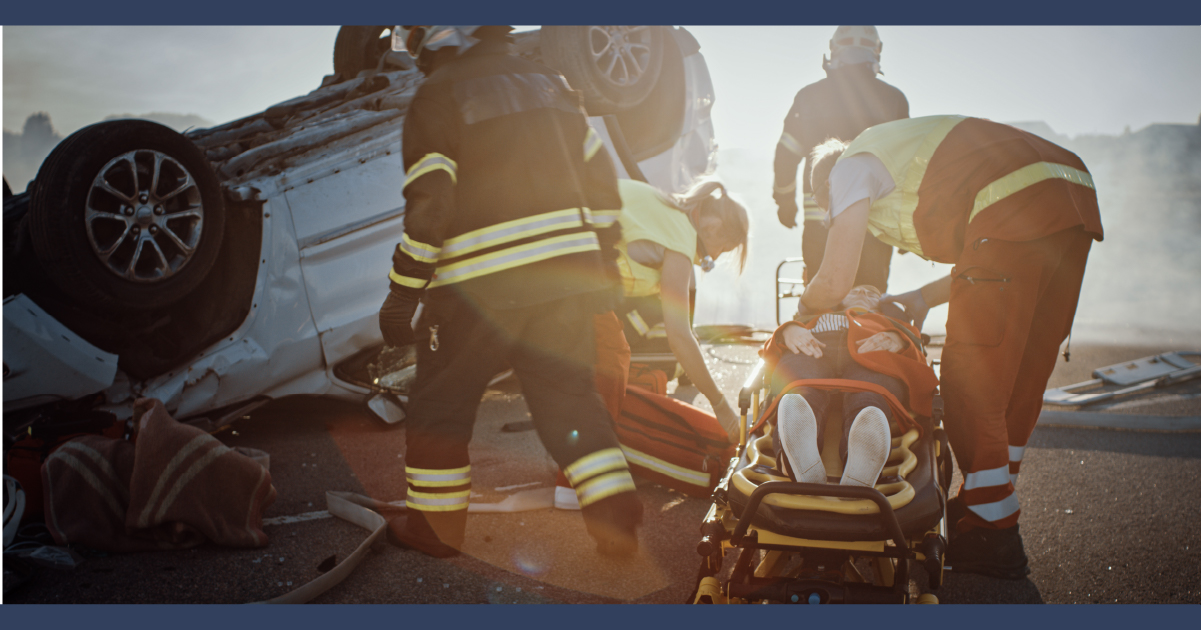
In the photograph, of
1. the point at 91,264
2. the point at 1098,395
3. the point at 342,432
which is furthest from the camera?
the point at 1098,395

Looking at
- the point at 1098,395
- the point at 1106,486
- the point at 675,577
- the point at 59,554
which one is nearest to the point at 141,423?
the point at 59,554

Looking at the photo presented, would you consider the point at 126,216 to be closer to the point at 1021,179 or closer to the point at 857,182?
the point at 857,182

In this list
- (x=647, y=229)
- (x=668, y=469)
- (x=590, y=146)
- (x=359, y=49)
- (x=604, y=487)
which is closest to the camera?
(x=604, y=487)

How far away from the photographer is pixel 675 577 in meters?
2.26

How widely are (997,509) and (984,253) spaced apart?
2.62ft

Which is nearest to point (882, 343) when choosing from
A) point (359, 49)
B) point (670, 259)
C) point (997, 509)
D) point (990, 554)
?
point (997, 509)

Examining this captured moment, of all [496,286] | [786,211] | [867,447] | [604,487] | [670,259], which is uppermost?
[496,286]

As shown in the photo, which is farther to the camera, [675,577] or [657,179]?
[657,179]

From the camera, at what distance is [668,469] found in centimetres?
287

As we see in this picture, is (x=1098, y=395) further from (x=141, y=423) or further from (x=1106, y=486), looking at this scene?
(x=141, y=423)

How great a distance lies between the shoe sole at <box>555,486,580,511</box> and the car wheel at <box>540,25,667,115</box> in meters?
1.78

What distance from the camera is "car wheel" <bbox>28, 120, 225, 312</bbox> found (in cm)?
262

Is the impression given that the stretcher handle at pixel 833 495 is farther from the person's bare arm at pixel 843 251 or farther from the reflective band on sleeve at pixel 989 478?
the person's bare arm at pixel 843 251

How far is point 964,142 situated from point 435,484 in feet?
6.55
